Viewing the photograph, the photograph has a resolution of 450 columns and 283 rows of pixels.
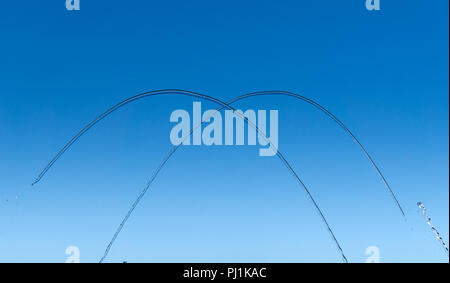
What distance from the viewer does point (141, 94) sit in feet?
67.3

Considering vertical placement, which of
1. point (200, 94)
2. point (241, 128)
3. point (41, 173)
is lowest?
point (41, 173)

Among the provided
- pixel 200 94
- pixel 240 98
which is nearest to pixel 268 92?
pixel 240 98

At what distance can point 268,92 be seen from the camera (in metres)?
20.4
